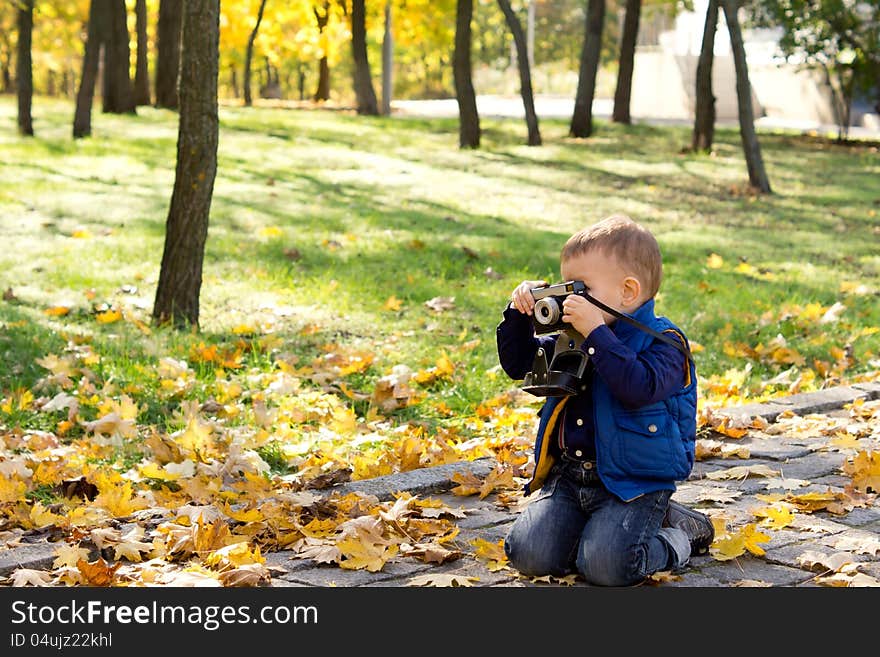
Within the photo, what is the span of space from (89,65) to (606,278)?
14975 millimetres

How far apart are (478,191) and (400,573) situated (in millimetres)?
11660

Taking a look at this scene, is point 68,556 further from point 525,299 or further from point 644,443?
point 644,443

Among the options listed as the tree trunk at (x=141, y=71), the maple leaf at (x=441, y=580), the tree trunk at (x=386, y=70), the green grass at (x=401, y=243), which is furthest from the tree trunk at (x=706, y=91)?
the maple leaf at (x=441, y=580)

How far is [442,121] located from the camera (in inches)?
976

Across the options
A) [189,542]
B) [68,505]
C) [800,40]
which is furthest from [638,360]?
[800,40]

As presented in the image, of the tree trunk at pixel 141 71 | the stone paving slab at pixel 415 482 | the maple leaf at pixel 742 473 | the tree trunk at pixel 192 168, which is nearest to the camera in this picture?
the stone paving slab at pixel 415 482

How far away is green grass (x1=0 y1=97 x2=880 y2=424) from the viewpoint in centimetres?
729

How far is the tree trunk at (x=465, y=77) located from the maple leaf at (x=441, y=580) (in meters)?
16.1

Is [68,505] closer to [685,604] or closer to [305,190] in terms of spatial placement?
[685,604]

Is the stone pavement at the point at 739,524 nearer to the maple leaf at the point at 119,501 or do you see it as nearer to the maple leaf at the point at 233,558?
the maple leaf at the point at 233,558

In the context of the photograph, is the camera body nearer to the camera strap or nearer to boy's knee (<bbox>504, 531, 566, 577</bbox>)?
the camera strap

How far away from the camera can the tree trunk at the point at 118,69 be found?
2175 cm

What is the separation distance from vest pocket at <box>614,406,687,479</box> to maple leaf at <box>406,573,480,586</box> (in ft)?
1.95

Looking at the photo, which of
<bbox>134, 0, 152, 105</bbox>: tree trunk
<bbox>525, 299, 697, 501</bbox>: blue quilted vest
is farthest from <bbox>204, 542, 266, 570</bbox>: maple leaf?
<bbox>134, 0, 152, 105</bbox>: tree trunk
